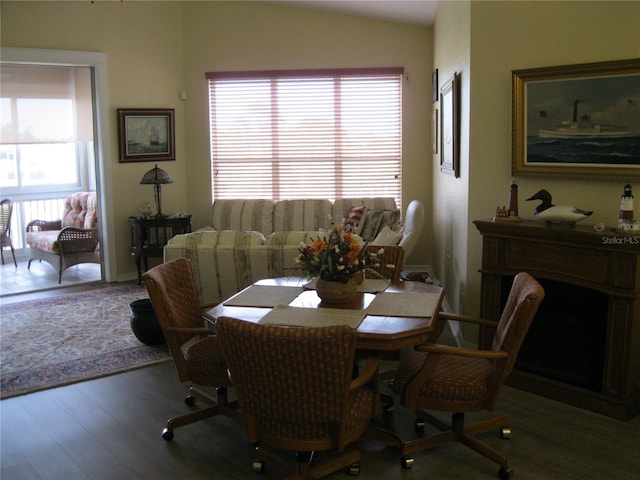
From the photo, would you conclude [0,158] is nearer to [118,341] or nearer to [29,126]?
[29,126]

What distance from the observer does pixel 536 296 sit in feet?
8.76

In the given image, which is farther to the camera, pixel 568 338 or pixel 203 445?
pixel 568 338

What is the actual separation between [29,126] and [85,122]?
0.60 metres

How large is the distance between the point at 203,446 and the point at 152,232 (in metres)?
3.95

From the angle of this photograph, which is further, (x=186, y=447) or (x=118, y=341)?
(x=118, y=341)

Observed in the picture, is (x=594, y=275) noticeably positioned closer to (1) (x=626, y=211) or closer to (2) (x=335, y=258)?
(1) (x=626, y=211)

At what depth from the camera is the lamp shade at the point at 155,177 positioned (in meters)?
6.60

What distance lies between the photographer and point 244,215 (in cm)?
698

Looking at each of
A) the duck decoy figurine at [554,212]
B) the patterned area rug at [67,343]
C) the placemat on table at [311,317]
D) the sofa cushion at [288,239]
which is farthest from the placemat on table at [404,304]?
the patterned area rug at [67,343]

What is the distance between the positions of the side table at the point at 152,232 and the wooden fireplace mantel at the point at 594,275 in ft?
12.4

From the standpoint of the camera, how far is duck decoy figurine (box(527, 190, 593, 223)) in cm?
353

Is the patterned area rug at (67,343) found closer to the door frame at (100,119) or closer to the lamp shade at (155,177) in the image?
the door frame at (100,119)

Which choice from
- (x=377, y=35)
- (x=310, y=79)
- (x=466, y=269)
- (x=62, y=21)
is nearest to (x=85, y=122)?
(x=62, y=21)

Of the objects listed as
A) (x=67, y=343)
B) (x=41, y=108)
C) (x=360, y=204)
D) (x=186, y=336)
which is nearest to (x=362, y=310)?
(x=186, y=336)
